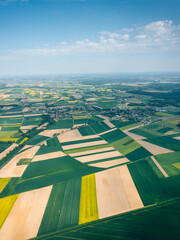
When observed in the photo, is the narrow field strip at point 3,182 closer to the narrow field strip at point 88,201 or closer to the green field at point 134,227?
the green field at point 134,227

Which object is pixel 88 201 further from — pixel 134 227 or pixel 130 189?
pixel 130 189

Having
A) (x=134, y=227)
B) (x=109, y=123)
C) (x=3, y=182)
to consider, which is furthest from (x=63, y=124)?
(x=134, y=227)

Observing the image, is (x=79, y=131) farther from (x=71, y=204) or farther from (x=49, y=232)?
(x=49, y=232)

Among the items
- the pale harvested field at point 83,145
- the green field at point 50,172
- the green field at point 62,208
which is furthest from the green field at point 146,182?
the pale harvested field at point 83,145

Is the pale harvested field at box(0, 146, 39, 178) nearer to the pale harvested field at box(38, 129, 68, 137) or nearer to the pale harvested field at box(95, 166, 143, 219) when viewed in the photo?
the pale harvested field at box(38, 129, 68, 137)

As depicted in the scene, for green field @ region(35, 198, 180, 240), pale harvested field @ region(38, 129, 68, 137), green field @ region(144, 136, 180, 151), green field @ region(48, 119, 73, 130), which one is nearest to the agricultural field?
green field @ region(35, 198, 180, 240)

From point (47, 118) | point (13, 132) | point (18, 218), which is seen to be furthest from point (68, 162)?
point (47, 118)
